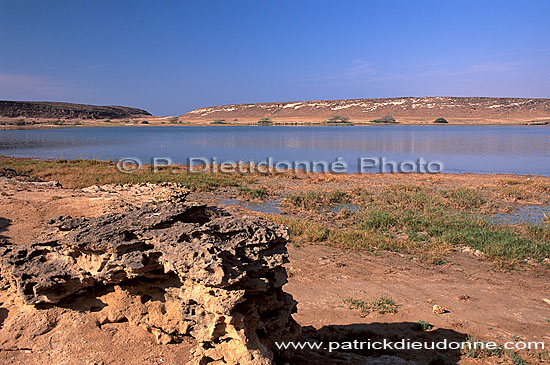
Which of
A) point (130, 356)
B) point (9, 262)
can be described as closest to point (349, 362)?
point (130, 356)

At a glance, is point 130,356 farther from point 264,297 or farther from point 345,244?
point 345,244

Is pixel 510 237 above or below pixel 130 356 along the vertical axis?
below

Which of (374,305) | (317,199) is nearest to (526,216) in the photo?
(317,199)

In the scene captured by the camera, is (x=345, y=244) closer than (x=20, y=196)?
Yes

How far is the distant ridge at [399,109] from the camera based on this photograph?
93688 mm

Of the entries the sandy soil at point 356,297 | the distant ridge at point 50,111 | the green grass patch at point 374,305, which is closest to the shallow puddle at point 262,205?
the sandy soil at point 356,297

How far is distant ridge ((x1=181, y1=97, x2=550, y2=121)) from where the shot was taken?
93.7 meters

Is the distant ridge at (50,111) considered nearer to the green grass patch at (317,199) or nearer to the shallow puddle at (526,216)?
the green grass patch at (317,199)

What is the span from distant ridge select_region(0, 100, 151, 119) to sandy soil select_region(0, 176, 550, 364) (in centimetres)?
10729

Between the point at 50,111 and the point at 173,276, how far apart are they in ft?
390

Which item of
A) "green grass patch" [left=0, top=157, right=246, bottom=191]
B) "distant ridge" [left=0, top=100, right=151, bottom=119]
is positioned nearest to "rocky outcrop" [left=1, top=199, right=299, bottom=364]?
"green grass patch" [left=0, top=157, right=246, bottom=191]

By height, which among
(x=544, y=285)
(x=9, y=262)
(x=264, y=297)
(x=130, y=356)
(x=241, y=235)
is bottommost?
(x=544, y=285)

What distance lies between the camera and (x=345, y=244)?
8.36 m

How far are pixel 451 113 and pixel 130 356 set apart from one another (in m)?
103
